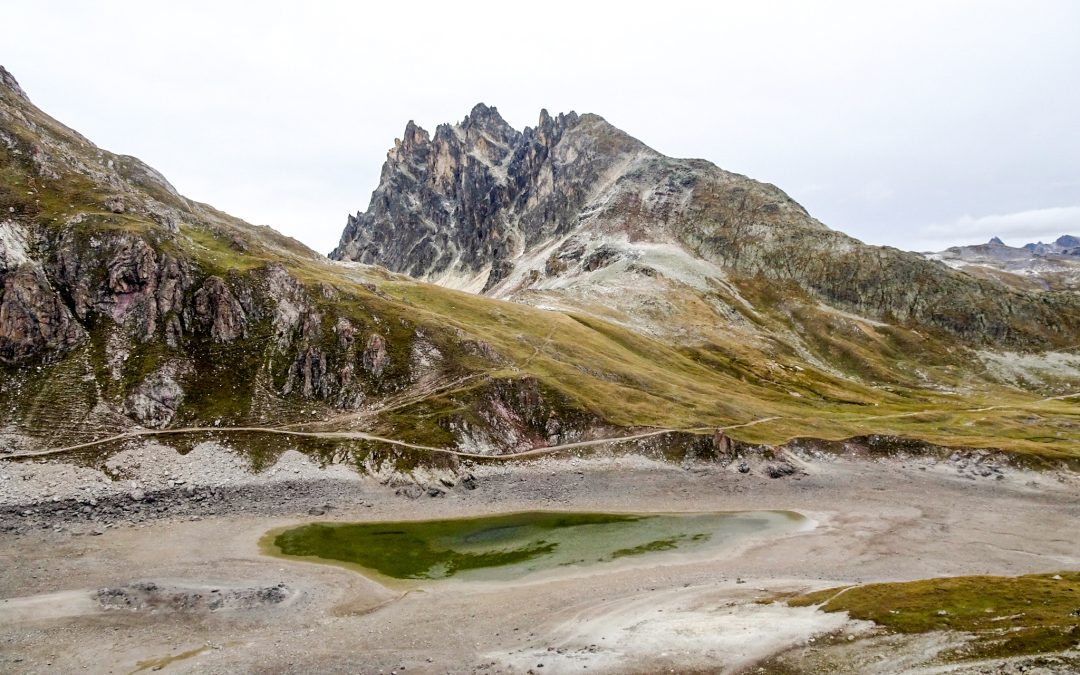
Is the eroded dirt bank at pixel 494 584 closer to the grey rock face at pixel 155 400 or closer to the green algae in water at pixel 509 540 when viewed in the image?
the green algae in water at pixel 509 540

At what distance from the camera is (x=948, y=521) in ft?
205

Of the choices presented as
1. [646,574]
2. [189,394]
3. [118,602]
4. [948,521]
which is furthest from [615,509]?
[189,394]

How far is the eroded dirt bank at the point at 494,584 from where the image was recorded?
118ft

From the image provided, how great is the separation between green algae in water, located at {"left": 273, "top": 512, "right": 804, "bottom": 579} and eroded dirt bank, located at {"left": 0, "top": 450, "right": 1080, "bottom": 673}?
115 inches

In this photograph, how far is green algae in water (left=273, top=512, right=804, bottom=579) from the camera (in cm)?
5303

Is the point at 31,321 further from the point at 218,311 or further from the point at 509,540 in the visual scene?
the point at 509,540

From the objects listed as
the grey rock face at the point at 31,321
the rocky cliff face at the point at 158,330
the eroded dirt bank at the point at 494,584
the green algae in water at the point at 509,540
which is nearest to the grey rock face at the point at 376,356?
the rocky cliff face at the point at 158,330

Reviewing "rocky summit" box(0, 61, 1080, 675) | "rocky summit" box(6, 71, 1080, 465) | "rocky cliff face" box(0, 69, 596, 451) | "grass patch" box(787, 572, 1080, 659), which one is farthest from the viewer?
"rocky summit" box(6, 71, 1080, 465)

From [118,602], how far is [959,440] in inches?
4245

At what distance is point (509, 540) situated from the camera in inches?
2317

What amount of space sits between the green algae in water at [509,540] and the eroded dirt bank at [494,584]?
115 inches

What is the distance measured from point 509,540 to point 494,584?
10.3m

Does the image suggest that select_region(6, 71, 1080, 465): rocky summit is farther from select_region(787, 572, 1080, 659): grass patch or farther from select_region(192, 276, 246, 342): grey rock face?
select_region(787, 572, 1080, 659): grass patch

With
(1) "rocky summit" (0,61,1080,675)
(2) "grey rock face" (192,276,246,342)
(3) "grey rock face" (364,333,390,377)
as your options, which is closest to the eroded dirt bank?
(1) "rocky summit" (0,61,1080,675)
